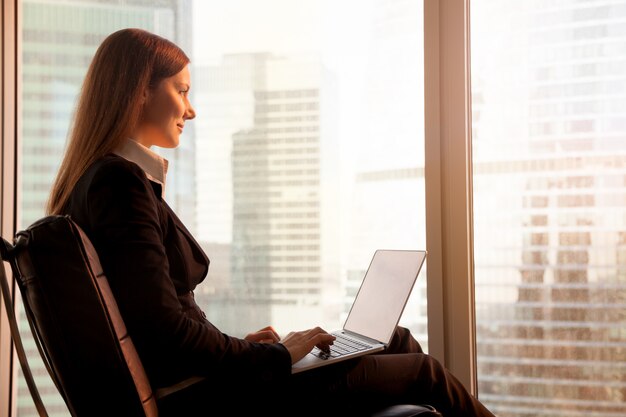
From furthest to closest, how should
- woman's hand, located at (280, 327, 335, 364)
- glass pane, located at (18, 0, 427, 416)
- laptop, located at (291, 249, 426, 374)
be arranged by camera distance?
glass pane, located at (18, 0, 427, 416), laptop, located at (291, 249, 426, 374), woman's hand, located at (280, 327, 335, 364)

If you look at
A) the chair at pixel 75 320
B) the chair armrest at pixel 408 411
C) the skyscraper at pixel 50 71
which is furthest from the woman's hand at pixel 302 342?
the skyscraper at pixel 50 71

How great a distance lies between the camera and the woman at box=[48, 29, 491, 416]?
1.28 meters

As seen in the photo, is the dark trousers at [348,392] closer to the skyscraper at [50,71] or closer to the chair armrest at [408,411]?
the chair armrest at [408,411]

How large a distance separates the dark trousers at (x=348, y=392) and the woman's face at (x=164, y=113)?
2.06ft

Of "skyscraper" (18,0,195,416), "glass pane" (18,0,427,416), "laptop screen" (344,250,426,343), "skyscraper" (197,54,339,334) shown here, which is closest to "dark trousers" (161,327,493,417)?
"laptop screen" (344,250,426,343)

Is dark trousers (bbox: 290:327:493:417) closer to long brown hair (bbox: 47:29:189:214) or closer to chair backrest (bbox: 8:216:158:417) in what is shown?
chair backrest (bbox: 8:216:158:417)

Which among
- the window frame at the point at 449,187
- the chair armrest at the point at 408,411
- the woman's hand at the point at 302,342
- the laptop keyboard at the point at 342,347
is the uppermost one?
the window frame at the point at 449,187

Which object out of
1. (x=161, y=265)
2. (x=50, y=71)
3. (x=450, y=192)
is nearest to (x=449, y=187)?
(x=450, y=192)

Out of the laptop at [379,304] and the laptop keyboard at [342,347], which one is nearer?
the laptop keyboard at [342,347]

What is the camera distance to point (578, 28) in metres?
2.14

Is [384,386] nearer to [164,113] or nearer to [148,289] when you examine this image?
[148,289]

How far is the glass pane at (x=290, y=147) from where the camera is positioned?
2.32 metres

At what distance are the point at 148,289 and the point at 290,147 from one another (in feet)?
4.10

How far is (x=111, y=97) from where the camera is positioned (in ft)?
5.22
